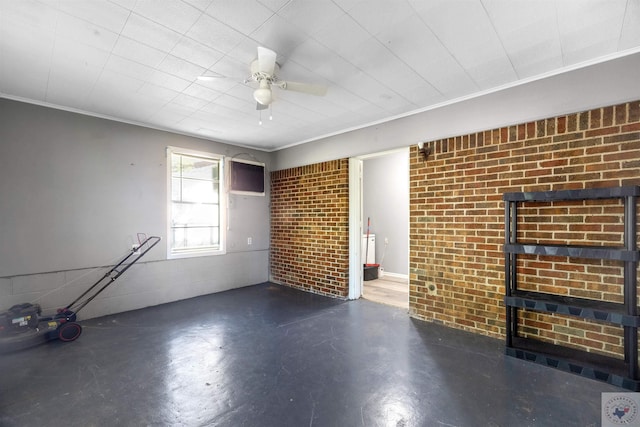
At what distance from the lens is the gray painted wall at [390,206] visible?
5883 mm

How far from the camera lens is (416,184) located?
361 centimetres

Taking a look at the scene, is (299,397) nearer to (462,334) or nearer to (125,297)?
(462,334)

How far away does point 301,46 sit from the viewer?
2.15 metres

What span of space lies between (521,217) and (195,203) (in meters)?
4.56

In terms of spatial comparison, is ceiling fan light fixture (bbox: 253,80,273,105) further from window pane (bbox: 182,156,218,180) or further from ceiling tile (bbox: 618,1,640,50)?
window pane (bbox: 182,156,218,180)

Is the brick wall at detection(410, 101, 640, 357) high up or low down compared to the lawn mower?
up

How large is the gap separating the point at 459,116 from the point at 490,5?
5.07 ft

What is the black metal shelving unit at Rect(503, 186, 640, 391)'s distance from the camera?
83.0 inches

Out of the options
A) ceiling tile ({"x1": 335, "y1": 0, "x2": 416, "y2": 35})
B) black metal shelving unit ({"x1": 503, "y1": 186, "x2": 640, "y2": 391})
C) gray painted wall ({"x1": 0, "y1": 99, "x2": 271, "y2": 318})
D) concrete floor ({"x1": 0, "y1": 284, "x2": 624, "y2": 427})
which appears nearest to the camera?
ceiling tile ({"x1": 335, "y1": 0, "x2": 416, "y2": 35})

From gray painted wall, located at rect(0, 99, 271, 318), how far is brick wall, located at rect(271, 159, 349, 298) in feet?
4.62

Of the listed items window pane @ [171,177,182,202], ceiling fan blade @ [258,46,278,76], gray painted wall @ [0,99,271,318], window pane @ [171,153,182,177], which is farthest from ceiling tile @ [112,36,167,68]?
window pane @ [171,177,182,202]

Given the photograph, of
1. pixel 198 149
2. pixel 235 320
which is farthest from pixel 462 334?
pixel 198 149

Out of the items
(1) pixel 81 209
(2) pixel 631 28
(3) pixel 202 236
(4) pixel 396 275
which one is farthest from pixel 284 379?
(4) pixel 396 275

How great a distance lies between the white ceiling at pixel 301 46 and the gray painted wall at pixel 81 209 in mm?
431
